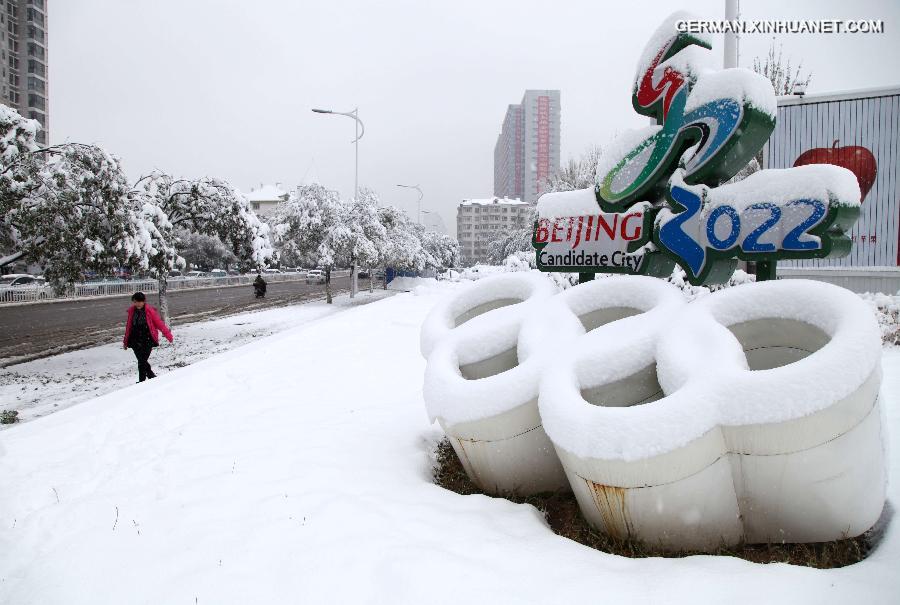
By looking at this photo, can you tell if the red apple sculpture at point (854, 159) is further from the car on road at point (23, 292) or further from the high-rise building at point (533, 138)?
the high-rise building at point (533, 138)

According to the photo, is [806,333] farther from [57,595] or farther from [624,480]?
[57,595]

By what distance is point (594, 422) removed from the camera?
3.21m

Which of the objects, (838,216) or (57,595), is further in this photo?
(838,216)

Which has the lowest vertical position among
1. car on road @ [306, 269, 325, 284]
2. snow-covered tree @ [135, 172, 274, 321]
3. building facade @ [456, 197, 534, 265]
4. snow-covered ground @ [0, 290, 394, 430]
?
snow-covered ground @ [0, 290, 394, 430]

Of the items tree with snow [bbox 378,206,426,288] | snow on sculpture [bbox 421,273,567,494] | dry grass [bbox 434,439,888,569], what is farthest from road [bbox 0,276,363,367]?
dry grass [bbox 434,439,888,569]

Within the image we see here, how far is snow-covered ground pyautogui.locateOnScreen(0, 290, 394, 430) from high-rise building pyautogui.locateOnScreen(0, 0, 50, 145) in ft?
Result: 191

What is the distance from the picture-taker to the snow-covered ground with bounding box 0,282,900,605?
285 centimetres

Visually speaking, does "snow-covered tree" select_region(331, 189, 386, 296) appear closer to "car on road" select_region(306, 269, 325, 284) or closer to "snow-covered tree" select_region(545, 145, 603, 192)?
"snow-covered tree" select_region(545, 145, 603, 192)

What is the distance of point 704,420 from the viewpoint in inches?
121

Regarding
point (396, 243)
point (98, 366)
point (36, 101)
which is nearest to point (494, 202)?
point (36, 101)

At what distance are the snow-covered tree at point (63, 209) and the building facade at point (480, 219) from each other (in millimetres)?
93950

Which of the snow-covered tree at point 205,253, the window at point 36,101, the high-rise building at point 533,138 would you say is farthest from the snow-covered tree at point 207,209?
the high-rise building at point 533,138

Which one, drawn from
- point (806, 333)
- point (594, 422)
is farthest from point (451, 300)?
point (806, 333)

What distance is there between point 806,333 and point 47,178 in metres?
13.3
